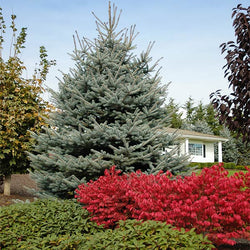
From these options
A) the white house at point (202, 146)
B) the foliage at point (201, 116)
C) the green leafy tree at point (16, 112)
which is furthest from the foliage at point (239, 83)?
the foliage at point (201, 116)

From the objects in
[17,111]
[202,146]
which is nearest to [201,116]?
Result: [202,146]

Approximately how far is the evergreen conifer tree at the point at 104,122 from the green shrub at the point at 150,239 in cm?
228

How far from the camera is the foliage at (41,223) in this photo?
179 inches

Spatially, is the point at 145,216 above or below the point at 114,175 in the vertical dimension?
below

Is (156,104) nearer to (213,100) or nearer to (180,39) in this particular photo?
(213,100)

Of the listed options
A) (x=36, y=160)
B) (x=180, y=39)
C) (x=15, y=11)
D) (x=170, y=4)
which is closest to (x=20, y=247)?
(x=36, y=160)

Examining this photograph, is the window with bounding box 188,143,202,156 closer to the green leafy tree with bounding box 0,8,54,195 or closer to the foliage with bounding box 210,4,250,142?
the green leafy tree with bounding box 0,8,54,195

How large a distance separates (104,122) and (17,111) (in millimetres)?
4344

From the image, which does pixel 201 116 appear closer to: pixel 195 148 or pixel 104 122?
pixel 195 148

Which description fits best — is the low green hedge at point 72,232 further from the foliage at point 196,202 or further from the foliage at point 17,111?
the foliage at point 17,111

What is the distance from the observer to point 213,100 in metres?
5.74

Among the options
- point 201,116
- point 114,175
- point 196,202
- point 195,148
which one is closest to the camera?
point 196,202

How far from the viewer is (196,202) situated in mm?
3770

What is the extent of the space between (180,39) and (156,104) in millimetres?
3185
